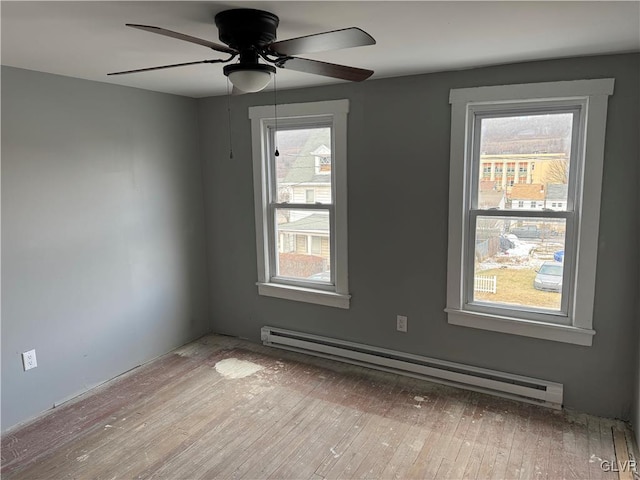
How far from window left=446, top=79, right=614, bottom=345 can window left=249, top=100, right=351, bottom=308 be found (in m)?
0.87

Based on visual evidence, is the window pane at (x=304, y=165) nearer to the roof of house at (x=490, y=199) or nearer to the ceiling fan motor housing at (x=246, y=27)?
the roof of house at (x=490, y=199)

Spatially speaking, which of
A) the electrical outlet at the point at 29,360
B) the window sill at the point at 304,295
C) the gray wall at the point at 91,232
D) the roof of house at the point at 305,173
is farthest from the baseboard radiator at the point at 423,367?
the electrical outlet at the point at 29,360

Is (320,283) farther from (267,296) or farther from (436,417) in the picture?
(436,417)

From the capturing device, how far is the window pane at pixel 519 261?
2854 mm

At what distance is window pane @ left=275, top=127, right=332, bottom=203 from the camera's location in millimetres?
3531

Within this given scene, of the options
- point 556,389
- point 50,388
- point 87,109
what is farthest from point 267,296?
point 556,389

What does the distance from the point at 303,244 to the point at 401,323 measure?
1.06 meters

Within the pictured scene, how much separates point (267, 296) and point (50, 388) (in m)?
1.74

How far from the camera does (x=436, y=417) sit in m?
2.80

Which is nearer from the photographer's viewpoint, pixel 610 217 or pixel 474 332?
pixel 610 217

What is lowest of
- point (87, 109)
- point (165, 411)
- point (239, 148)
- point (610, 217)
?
point (165, 411)

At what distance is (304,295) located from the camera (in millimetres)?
3719

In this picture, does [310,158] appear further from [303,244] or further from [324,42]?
[324,42]

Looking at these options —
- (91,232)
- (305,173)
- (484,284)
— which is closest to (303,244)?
(305,173)
